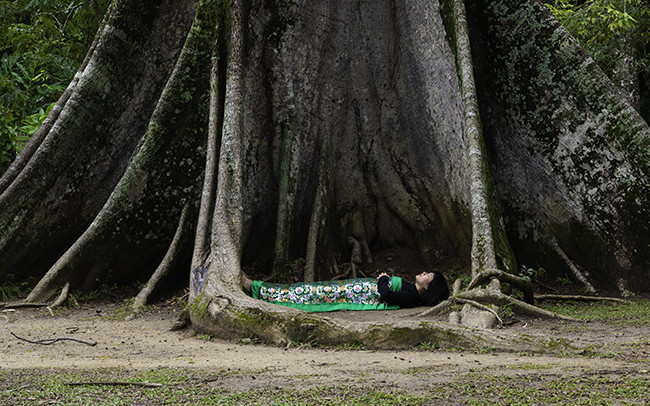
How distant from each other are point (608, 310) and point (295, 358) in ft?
10.3

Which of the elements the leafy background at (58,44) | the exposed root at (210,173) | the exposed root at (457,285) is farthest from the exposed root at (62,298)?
the leafy background at (58,44)

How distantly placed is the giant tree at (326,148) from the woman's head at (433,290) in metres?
0.87

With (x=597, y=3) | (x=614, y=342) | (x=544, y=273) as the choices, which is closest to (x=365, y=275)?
(x=544, y=273)

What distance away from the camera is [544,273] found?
6840 millimetres

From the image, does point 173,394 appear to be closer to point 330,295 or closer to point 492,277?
point 492,277

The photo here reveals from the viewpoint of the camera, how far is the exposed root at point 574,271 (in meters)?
6.36

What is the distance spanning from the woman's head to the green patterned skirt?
249mm

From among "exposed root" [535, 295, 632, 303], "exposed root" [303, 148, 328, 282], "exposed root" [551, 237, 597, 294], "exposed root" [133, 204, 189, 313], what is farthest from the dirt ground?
"exposed root" [303, 148, 328, 282]

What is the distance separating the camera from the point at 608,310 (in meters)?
5.53

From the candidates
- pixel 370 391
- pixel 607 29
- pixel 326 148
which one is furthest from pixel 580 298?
pixel 607 29

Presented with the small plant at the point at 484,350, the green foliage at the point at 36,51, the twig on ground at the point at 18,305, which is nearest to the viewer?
the small plant at the point at 484,350

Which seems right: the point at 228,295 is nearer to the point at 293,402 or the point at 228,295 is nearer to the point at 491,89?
the point at 293,402

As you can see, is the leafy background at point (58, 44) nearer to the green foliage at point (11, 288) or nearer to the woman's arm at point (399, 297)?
the green foliage at point (11, 288)

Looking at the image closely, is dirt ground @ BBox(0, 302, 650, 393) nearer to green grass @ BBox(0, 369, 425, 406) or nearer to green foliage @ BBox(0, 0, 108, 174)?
green grass @ BBox(0, 369, 425, 406)
